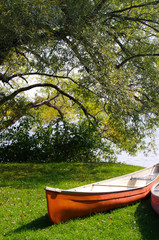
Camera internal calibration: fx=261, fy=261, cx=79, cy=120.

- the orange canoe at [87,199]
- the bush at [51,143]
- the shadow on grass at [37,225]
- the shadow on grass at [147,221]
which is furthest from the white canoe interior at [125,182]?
the bush at [51,143]

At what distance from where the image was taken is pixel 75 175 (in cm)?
1124

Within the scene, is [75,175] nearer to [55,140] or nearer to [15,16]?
[55,140]

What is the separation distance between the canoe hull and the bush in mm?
7331

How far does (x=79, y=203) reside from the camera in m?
6.32

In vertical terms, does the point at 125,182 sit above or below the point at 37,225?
above

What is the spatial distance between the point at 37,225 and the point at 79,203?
1123mm

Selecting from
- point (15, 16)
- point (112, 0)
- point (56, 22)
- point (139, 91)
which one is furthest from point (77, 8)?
point (139, 91)

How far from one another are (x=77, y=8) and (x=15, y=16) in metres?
2.32

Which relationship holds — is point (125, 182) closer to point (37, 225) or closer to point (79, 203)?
point (79, 203)

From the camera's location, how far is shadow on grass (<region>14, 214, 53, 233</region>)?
238 inches

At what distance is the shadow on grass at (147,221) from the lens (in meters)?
5.90

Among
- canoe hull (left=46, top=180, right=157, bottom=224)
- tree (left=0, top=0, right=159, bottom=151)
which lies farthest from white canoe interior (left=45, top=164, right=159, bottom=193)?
tree (left=0, top=0, right=159, bottom=151)

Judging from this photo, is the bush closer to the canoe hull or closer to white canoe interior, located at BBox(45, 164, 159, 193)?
white canoe interior, located at BBox(45, 164, 159, 193)

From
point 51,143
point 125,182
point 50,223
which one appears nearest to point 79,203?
point 50,223
